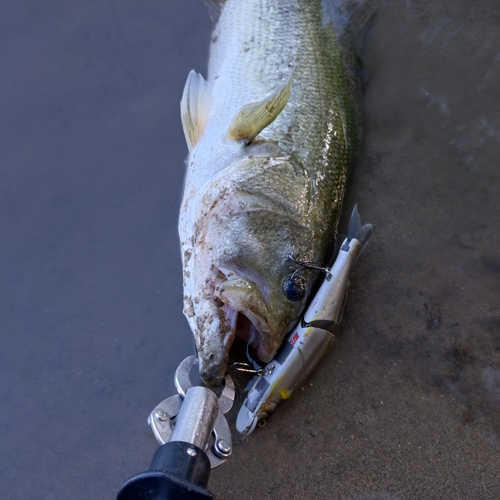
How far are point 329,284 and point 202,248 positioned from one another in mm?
692

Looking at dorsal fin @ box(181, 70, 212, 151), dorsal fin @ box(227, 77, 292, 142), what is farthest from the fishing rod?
dorsal fin @ box(181, 70, 212, 151)

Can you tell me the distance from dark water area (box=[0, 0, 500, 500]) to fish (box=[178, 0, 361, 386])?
1.15ft

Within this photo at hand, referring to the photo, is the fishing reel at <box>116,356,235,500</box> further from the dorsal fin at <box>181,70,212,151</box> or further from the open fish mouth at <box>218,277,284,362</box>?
the dorsal fin at <box>181,70,212,151</box>

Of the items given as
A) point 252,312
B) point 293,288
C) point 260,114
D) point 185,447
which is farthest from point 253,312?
point 260,114

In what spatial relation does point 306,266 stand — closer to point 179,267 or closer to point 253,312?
point 253,312

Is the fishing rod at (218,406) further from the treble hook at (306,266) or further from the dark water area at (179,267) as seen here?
the dark water area at (179,267)

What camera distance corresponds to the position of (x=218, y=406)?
197 centimetres

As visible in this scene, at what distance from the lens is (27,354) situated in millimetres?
2916

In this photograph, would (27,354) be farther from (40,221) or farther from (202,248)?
(202,248)

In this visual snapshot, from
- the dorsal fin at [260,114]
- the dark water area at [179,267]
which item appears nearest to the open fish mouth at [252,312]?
the dark water area at [179,267]

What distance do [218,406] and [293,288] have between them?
0.79 meters

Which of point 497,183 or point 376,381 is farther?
point 497,183

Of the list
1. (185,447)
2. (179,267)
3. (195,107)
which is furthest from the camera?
(195,107)

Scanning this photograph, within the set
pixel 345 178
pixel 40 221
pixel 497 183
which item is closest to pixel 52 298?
pixel 40 221
